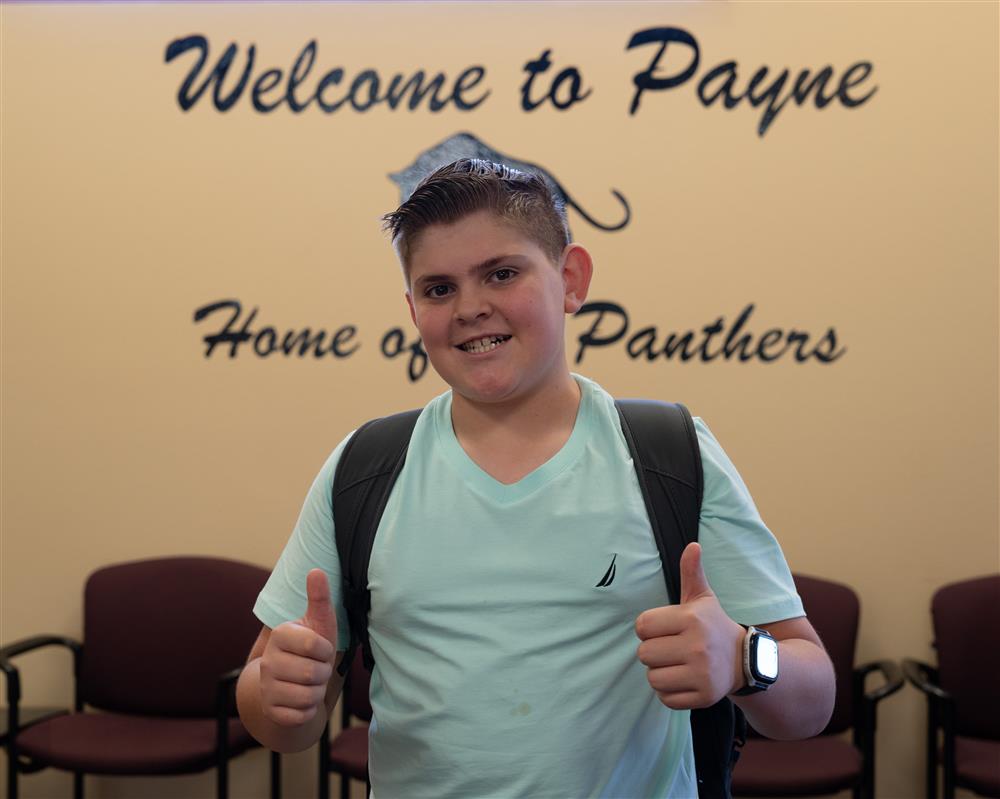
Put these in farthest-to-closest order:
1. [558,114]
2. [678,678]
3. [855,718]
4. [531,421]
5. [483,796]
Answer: [558,114] < [855,718] < [531,421] < [483,796] < [678,678]

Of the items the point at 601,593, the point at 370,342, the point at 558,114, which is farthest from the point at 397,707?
the point at 558,114

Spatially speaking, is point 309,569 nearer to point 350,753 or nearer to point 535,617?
point 535,617

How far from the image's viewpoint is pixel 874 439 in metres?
3.46

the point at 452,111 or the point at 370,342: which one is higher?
the point at 452,111

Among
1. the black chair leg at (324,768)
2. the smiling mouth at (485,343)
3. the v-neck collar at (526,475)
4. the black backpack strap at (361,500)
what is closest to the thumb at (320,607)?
the black backpack strap at (361,500)

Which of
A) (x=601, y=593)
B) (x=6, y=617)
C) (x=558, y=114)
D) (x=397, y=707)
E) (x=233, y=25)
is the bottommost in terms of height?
(x=6, y=617)

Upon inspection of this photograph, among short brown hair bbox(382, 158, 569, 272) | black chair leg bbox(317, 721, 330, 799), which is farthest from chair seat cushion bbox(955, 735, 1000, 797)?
short brown hair bbox(382, 158, 569, 272)

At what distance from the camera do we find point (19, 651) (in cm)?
331

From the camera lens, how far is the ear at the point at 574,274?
1.54 metres

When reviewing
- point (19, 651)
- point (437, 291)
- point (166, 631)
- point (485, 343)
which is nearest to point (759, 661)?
point (485, 343)

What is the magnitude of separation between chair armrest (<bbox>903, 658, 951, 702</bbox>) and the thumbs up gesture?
2062mm

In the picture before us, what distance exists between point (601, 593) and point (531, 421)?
0.26 metres

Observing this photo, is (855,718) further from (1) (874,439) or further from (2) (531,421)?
(2) (531,421)

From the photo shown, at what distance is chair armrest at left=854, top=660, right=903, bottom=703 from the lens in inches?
119
